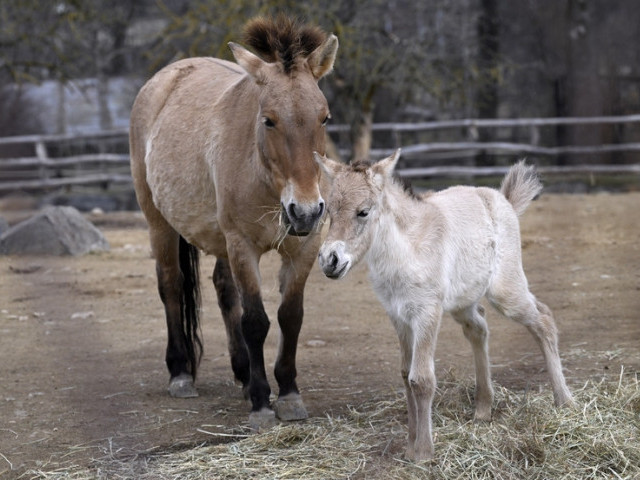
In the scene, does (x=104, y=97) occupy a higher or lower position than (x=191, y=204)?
higher

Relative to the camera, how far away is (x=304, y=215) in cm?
399

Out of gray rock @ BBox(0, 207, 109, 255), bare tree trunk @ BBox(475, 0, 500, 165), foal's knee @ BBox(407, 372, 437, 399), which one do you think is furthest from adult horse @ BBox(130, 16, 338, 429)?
bare tree trunk @ BBox(475, 0, 500, 165)

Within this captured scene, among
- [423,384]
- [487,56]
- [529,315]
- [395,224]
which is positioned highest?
[487,56]

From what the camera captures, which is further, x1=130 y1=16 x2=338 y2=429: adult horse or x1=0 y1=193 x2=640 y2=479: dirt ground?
x1=0 y1=193 x2=640 y2=479: dirt ground

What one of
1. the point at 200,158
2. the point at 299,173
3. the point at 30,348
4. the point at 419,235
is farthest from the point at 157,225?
the point at 419,235

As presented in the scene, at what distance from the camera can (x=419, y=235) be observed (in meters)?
3.82

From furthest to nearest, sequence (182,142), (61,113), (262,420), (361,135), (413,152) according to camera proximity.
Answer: (61,113) < (413,152) < (361,135) < (182,142) < (262,420)

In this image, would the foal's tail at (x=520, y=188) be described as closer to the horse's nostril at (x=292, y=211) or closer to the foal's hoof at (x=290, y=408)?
the horse's nostril at (x=292, y=211)

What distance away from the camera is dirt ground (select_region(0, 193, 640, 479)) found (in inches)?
182

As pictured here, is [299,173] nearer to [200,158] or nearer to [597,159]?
[200,158]

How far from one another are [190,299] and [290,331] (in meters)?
1.31

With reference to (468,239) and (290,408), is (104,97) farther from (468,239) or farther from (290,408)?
(468,239)

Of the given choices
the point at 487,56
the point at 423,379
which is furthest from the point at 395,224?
the point at 487,56

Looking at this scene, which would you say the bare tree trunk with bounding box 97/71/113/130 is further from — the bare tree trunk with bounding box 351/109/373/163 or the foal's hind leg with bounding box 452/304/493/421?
the foal's hind leg with bounding box 452/304/493/421
